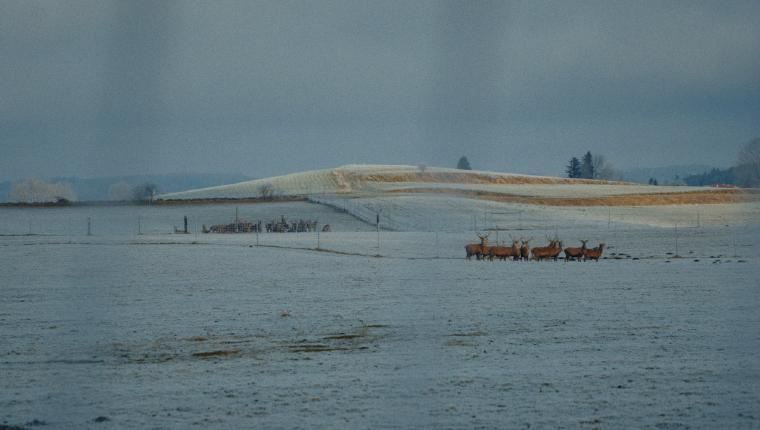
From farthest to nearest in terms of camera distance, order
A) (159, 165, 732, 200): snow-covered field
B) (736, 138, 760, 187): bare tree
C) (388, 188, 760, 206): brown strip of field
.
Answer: (736, 138, 760, 187): bare tree < (159, 165, 732, 200): snow-covered field < (388, 188, 760, 206): brown strip of field

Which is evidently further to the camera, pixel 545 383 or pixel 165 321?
pixel 165 321

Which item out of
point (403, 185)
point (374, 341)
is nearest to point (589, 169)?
point (403, 185)

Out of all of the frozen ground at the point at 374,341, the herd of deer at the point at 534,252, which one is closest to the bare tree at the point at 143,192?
the frozen ground at the point at 374,341

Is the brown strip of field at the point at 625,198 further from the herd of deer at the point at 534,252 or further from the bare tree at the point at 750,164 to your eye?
the herd of deer at the point at 534,252

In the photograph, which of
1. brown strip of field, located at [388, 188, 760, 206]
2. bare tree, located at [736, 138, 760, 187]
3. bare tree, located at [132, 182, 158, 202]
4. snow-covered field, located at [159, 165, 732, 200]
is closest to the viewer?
brown strip of field, located at [388, 188, 760, 206]

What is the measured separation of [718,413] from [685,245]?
116ft

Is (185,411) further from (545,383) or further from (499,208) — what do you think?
(499,208)

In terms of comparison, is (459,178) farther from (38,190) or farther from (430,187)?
(38,190)

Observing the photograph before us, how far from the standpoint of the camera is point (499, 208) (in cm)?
7175

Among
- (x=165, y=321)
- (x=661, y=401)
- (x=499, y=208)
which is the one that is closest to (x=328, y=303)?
(x=165, y=321)

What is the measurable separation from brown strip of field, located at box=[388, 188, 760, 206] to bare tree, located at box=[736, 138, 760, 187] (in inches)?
650

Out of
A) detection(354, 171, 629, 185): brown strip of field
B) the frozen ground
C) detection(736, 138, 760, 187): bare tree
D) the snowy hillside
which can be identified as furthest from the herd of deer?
detection(736, 138, 760, 187): bare tree

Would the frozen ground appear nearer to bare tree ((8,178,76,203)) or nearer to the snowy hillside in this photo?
the snowy hillside

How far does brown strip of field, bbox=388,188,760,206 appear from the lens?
80250mm
